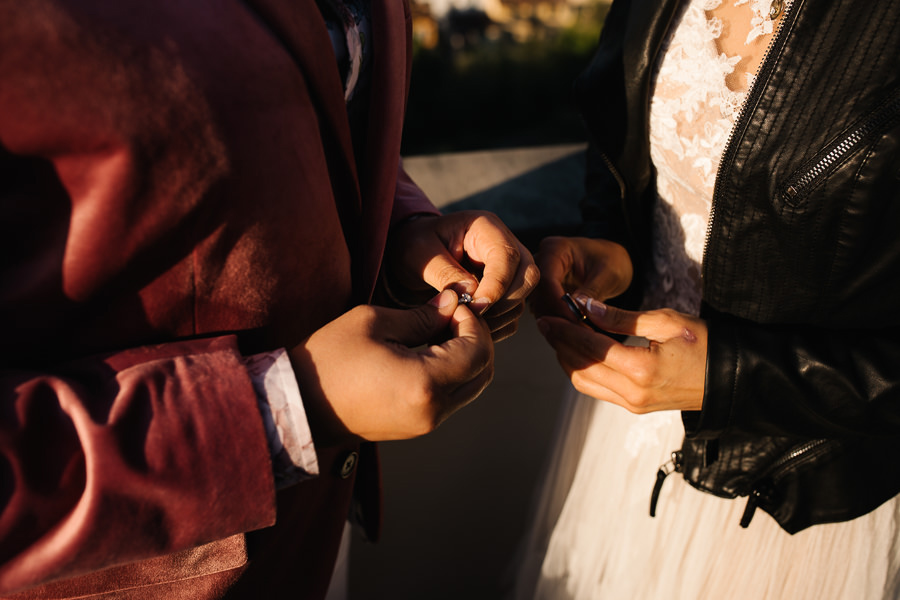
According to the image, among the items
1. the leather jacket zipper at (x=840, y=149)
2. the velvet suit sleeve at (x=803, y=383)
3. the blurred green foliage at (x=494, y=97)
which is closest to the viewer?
the leather jacket zipper at (x=840, y=149)

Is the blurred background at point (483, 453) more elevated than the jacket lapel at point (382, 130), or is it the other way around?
the jacket lapel at point (382, 130)

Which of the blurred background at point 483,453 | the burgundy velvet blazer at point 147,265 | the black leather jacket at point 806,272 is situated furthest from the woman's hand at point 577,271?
the burgundy velvet blazer at point 147,265

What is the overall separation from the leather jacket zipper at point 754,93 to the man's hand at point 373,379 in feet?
2.11

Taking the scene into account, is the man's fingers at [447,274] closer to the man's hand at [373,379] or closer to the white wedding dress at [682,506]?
the man's hand at [373,379]

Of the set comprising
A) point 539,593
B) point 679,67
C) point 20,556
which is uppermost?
point 679,67

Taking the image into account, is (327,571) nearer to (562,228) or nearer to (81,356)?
(81,356)

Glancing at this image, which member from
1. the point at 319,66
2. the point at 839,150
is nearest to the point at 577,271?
the point at 839,150

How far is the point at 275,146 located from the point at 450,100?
5613 mm

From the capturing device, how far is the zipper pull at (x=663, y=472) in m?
1.30

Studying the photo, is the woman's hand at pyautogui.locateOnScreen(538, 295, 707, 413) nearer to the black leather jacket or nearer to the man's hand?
the black leather jacket

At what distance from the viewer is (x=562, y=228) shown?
1.88m

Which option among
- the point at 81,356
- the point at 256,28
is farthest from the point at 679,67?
the point at 81,356

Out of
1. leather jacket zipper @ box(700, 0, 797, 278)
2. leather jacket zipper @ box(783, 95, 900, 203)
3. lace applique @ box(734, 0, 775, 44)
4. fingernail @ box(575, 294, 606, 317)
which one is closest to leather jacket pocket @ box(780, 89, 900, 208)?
leather jacket zipper @ box(783, 95, 900, 203)

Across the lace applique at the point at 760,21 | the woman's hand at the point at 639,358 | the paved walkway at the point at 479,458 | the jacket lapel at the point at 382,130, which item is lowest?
the paved walkway at the point at 479,458
